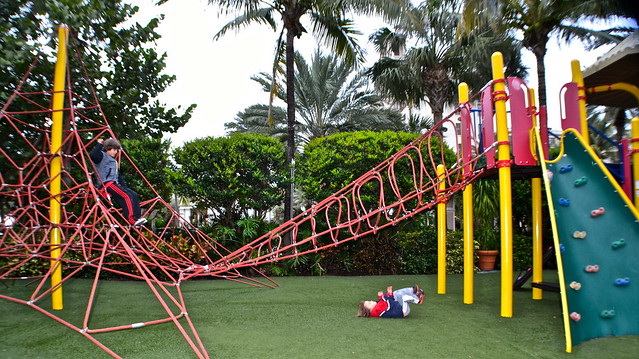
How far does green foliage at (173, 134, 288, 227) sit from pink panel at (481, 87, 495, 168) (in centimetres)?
506

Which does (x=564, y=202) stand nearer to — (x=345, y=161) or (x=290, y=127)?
(x=345, y=161)

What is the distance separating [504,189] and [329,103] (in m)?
17.9

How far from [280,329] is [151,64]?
6274mm

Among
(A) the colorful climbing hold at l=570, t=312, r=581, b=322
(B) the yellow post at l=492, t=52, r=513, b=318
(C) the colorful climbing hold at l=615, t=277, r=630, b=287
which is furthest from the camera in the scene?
(B) the yellow post at l=492, t=52, r=513, b=318

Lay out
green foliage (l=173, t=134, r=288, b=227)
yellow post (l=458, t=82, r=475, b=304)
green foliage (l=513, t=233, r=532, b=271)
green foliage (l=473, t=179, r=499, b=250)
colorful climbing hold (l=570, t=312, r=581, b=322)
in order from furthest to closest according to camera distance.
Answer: green foliage (l=473, t=179, r=499, b=250)
green foliage (l=513, t=233, r=532, b=271)
green foliage (l=173, t=134, r=288, b=227)
yellow post (l=458, t=82, r=475, b=304)
colorful climbing hold (l=570, t=312, r=581, b=322)

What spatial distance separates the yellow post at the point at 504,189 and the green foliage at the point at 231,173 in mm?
5421

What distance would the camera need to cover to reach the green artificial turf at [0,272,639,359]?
12.7ft

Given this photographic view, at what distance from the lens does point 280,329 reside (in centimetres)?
469

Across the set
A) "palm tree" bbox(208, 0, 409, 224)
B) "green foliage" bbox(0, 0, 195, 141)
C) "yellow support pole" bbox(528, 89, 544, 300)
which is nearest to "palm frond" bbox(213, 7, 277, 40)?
"palm tree" bbox(208, 0, 409, 224)

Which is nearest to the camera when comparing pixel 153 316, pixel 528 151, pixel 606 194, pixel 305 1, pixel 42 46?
pixel 606 194

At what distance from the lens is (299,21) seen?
38.8ft

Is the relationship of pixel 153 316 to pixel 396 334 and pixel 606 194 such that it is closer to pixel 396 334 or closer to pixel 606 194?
pixel 396 334

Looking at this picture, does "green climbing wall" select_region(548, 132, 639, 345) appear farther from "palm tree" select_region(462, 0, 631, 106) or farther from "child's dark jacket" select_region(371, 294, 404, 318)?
"palm tree" select_region(462, 0, 631, 106)

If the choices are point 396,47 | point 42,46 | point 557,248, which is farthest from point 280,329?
point 396,47
